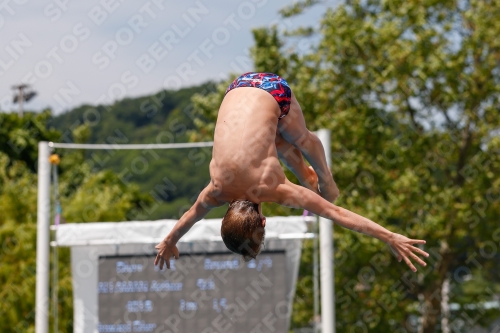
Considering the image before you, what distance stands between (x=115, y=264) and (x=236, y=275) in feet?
5.20

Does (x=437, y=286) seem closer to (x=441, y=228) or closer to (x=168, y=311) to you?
(x=441, y=228)

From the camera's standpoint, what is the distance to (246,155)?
527cm

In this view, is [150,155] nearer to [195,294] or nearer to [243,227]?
[195,294]

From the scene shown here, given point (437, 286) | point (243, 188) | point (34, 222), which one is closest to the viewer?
point (243, 188)

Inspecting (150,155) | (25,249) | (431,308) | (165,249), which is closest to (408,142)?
(431,308)

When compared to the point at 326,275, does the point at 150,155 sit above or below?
above

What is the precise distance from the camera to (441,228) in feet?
61.4

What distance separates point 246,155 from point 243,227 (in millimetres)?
445

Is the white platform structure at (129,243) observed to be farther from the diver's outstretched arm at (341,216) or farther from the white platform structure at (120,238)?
the diver's outstretched arm at (341,216)

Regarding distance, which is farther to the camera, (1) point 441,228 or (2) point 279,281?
(1) point 441,228

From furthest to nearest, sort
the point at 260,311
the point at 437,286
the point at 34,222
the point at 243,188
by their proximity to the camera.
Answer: the point at 437,286 < the point at 34,222 < the point at 260,311 < the point at 243,188

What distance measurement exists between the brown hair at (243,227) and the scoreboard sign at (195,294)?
17.6 ft

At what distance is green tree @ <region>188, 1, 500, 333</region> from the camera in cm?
1886

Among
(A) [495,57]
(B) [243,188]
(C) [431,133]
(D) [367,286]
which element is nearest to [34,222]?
(D) [367,286]
